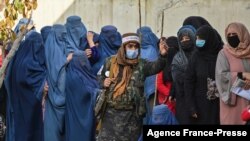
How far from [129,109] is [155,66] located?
1.67 feet

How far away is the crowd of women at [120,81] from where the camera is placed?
987 cm

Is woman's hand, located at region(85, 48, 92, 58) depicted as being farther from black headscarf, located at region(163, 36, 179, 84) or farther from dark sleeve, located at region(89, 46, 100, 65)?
black headscarf, located at region(163, 36, 179, 84)

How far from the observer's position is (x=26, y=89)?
11281 millimetres

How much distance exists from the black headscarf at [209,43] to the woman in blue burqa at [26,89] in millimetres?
2043

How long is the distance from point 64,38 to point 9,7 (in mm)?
2874

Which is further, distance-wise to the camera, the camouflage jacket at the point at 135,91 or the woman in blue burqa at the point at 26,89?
the woman in blue burqa at the point at 26,89

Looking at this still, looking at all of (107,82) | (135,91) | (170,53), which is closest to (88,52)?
(170,53)

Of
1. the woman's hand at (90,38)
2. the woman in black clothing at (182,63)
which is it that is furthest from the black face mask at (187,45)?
the woman's hand at (90,38)

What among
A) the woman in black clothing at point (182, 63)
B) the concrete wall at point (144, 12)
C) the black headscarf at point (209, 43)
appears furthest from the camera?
the concrete wall at point (144, 12)

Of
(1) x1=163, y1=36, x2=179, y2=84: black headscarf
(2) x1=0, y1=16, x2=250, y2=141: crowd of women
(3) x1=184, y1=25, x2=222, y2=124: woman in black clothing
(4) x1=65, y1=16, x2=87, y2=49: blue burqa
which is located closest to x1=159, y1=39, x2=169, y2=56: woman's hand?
(2) x1=0, y1=16, x2=250, y2=141: crowd of women

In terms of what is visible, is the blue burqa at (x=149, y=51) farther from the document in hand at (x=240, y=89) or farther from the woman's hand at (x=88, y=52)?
the document in hand at (x=240, y=89)

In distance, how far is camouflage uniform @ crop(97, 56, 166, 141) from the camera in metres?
9.81

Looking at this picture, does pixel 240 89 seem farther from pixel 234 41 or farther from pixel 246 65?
pixel 234 41

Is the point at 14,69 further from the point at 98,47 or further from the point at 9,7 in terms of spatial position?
the point at 9,7
